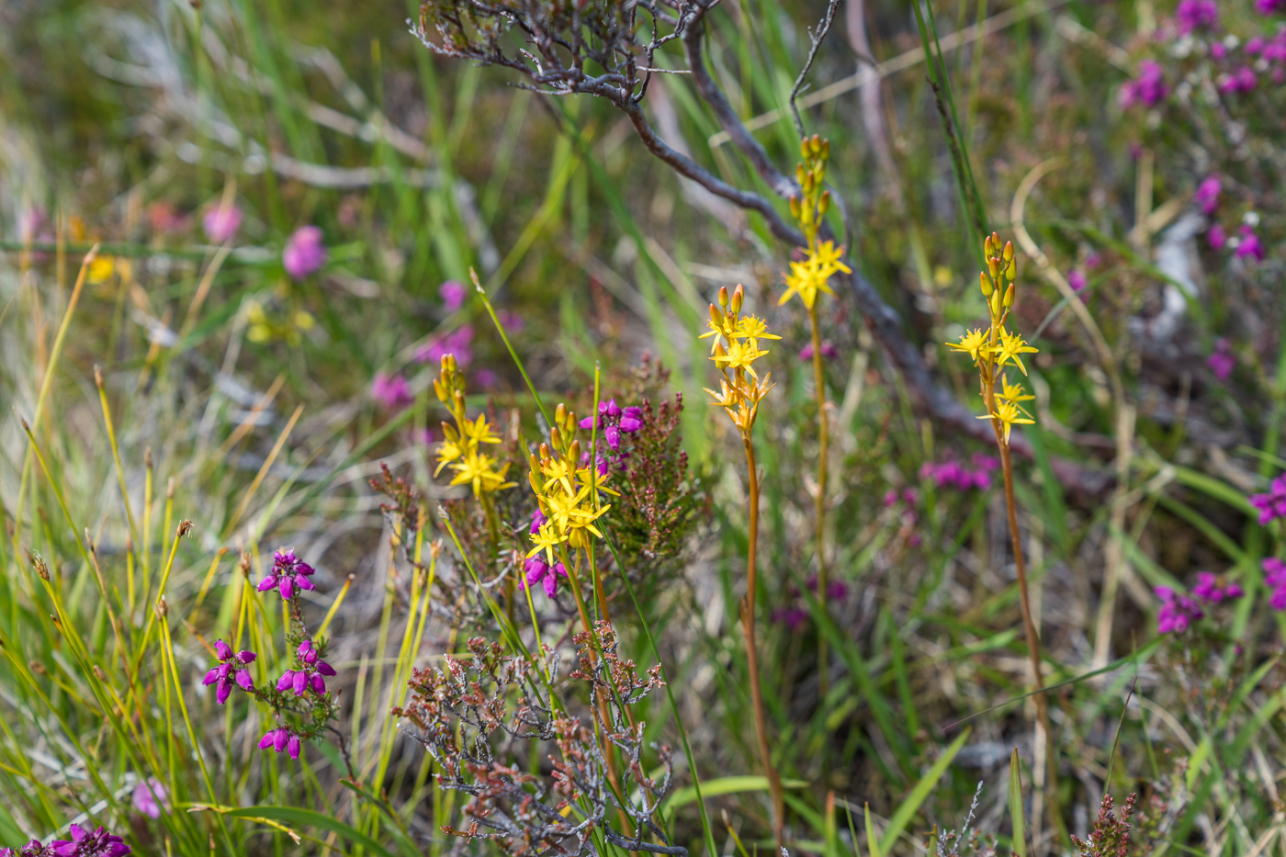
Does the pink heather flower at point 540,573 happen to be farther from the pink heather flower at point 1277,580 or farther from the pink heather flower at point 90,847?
the pink heather flower at point 1277,580

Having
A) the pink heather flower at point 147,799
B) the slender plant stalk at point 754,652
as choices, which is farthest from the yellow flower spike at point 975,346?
the pink heather flower at point 147,799

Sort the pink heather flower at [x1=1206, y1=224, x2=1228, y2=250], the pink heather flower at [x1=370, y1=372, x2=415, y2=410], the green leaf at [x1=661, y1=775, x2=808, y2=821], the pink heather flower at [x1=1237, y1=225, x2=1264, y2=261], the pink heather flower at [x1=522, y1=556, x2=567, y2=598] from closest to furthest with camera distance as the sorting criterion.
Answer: the pink heather flower at [x1=522, y1=556, x2=567, y2=598], the green leaf at [x1=661, y1=775, x2=808, y2=821], the pink heather flower at [x1=1237, y1=225, x2=1264, y2=261], the pink heather flower at [x1=1206, y1=224, x2=1228, y2=250], the pink heather flower at [x1=370, y1=372, x2=415, y2=410]

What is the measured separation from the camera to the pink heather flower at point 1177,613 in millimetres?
1808

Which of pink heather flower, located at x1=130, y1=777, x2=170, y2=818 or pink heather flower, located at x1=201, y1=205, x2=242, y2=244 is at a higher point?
pink heather flower, located at x1=201, y1=205, x2=242, y2=244

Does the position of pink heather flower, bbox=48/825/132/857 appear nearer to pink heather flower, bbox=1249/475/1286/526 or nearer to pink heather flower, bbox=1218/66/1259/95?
pink heather flower, bbox=1249/475/1286/526

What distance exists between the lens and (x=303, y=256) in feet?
11.1

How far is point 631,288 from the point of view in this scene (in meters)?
3.87

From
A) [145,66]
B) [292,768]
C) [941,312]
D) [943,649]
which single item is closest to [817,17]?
[941,312]

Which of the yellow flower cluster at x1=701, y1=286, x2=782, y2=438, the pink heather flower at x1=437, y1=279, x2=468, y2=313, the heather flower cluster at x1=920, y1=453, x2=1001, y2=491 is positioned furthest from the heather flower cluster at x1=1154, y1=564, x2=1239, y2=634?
the pink heather flower at x1=437, y1=279, x2=468, y2=313

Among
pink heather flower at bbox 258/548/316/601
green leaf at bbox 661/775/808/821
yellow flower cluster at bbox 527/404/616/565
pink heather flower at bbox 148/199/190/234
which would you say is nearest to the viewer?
yellow flower cluster at bbox 527/404/616/565

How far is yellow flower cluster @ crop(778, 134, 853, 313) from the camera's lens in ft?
4.20

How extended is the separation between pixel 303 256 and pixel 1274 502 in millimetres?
3474

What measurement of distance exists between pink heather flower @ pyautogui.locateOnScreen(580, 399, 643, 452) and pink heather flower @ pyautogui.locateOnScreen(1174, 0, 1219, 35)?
254 cm

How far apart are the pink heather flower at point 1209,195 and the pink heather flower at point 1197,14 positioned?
0.55 metres
